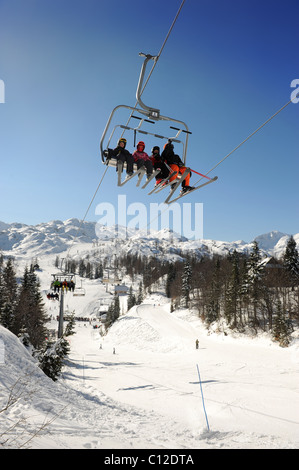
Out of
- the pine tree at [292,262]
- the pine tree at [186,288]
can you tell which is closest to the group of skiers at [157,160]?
the pine tree at [292,262]

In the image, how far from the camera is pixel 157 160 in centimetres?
880

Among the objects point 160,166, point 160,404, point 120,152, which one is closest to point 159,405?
point 160,404

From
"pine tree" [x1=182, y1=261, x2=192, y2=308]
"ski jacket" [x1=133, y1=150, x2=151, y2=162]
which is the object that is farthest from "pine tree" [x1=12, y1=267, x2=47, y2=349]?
"pine tree" [x1=182, y1=261, x2=192, y2=308]

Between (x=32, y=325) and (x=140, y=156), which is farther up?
(x=140, y=156)

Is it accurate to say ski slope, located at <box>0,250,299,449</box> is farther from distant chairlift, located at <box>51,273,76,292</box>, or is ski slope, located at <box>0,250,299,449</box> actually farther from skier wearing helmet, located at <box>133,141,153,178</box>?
distant chairlift, located at <box>51,273,76,292</box>

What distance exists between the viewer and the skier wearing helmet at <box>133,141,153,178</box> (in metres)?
8.41

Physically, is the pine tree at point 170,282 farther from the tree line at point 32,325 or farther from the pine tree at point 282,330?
the pine tree at point 282,330

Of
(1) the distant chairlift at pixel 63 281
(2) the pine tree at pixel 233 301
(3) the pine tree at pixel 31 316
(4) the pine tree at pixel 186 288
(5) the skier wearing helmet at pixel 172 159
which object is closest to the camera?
(5) the skier wearing helmet at pixel 172 159

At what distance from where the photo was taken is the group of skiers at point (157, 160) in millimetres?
8285

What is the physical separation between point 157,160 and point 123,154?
124 cm

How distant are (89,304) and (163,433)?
121 metres

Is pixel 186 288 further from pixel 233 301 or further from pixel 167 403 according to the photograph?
pixel 167 403
